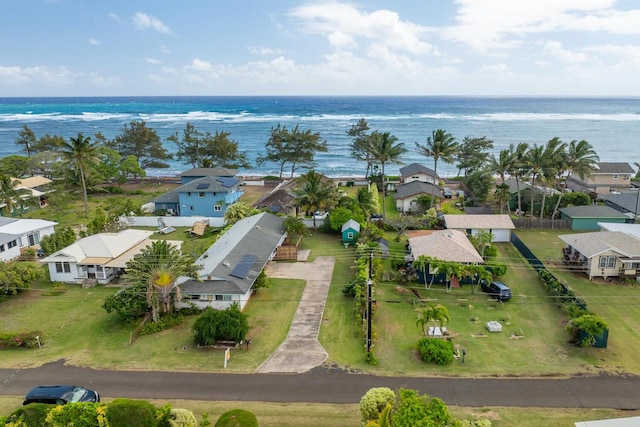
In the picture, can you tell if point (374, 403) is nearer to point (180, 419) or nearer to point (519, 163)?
point (180, 419)

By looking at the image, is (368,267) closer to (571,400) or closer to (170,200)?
(571,400)

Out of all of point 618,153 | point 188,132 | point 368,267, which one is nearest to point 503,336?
point 368,267

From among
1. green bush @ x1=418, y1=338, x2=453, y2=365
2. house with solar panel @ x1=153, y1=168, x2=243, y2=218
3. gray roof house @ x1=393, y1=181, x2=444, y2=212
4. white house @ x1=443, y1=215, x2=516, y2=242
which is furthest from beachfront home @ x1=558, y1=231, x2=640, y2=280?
house with solar panel @ x1=153, y1=168, x2=243, y2=218

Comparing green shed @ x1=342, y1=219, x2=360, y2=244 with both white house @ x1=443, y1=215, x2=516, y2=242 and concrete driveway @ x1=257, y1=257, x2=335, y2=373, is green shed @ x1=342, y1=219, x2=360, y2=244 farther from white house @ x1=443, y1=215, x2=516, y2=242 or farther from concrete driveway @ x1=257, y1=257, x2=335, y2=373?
white house @ x1=443, y1=215, x2=516, y2=242

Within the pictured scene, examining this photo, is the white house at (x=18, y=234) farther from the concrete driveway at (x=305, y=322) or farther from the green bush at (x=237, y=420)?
the green bush at (x=237, y=420)

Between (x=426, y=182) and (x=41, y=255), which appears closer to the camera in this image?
(x=41, y=255)

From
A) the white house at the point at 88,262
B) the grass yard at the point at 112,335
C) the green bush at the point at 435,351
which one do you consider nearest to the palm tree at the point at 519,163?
the grass yard at the point at 112,335
